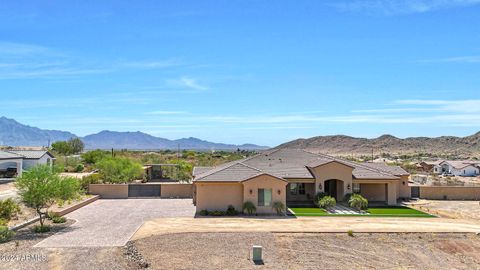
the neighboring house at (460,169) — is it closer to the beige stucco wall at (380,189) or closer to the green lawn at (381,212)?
the beige stucco wall at (380,189)

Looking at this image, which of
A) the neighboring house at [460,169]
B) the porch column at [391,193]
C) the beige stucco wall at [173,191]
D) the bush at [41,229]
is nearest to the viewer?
the bush at [41,229]

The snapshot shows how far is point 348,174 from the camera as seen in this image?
38.7 meters

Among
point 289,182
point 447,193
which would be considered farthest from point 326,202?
point 447,193

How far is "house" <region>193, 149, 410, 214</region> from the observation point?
34.2 m

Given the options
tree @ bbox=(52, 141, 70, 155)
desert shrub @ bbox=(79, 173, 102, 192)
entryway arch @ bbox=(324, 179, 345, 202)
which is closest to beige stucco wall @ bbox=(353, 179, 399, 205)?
entryway arch @ bbox=(324, 179, 345, 202)

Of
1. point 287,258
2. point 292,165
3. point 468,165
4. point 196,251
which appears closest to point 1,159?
point 292,165

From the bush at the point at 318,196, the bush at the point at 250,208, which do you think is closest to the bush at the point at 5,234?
the bush at the point at 250,208

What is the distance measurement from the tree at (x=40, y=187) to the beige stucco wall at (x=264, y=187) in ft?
41.1

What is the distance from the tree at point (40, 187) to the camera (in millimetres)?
27703

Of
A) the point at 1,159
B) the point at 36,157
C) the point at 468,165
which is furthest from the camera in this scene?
the point at 468,165

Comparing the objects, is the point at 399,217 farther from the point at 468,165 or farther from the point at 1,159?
the point at 468,165

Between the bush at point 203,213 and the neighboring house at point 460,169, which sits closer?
the bush at point 203,213

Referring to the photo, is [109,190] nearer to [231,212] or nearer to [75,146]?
[231,212]

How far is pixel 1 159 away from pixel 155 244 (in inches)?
1501
